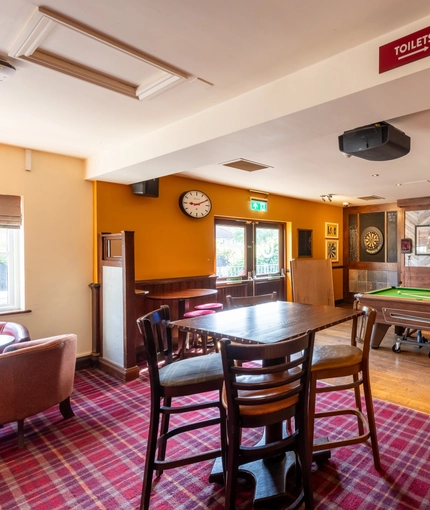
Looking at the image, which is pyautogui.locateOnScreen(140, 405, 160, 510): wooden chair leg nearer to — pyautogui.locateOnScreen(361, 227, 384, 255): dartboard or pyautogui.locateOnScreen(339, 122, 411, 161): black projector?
pyautogui.locateOnScreen(339, 122, 411, 161): black projector

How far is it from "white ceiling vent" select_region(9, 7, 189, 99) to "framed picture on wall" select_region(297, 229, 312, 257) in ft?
18.1

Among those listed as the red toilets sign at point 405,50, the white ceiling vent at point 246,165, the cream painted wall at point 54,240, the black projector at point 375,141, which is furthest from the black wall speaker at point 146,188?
the red toilets sign at point 405,50

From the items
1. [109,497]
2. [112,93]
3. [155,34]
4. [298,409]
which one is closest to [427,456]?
[298,409]

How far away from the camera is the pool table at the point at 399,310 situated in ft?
13.3

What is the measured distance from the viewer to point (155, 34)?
1.66m

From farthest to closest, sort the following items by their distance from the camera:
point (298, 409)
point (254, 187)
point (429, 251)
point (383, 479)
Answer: point (429, 251) < point (254, 187) < point (383, 479) < point (298, 409)

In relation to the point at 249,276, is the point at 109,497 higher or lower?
lower

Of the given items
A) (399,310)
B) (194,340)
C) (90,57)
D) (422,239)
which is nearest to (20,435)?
(194,340)

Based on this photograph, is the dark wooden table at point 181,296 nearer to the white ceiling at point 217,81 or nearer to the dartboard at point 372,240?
the white ceiling at point 217,81

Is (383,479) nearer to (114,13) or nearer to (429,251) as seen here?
(114,13)

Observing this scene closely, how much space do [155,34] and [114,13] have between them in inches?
8.4

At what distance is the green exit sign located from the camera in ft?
20.0

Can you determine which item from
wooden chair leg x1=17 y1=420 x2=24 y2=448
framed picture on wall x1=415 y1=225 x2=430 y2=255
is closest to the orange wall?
wooden chair leg x1=17 y1=420 x2=24 y2=448

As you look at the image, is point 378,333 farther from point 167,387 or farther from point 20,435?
point 20,435
